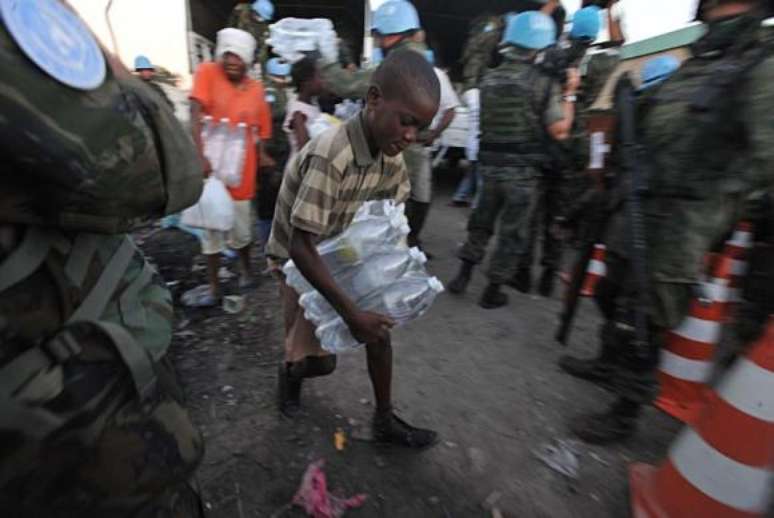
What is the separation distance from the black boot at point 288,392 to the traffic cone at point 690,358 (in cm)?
183

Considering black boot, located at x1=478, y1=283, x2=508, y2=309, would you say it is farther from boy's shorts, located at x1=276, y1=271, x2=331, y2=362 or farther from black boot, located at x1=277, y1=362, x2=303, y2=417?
boy's shorts, located at x1=276, y1=271, x2=331, y2=362

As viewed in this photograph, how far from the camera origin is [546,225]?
3893 mm

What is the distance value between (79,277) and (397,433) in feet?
5.22

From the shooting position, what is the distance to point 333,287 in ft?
4.88

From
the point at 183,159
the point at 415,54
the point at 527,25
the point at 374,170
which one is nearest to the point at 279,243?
the point at 374,170

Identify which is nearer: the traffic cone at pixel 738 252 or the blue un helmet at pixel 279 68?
the traffic cone at pixel 738 252

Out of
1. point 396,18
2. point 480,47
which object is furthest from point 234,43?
point 480,47

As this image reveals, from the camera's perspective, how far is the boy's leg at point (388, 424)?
6.28 feet

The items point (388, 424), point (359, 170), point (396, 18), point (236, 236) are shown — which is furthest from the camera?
point (396, 18)

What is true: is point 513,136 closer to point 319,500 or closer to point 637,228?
point 637,228

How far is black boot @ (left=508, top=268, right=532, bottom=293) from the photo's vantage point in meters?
3.90

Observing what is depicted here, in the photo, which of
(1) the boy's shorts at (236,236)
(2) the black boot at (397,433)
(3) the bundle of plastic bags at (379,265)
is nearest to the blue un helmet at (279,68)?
(1) the boy's shorts at (236,236)

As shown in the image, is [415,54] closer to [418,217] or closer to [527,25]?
[527,25]

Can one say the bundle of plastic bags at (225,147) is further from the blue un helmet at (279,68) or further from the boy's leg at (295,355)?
the boy's leg at (295,355)
